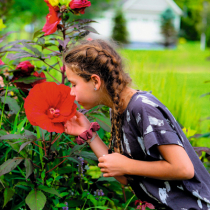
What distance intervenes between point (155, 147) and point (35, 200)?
49 cm

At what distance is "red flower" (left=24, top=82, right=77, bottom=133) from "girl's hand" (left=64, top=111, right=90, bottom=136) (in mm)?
99

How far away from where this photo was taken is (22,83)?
55.4 inches

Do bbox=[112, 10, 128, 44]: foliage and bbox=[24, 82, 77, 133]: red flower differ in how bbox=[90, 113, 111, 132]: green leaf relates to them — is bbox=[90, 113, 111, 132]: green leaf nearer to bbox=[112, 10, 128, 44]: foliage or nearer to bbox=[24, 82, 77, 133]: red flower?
bbox=[24, 82, 77, 133]: red flower

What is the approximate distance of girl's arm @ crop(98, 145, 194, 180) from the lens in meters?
0.94

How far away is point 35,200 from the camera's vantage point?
1020 mm

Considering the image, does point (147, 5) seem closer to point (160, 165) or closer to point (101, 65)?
point (101, 65)

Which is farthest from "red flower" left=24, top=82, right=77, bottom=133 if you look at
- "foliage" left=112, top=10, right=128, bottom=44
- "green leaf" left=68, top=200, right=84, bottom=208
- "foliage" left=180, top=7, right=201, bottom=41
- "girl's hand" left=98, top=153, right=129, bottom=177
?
"foliage" left=180, top=7, right=201, bottom=41

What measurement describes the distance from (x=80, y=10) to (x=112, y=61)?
0.31 meters

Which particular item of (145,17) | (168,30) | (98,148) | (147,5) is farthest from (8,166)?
(147,5)

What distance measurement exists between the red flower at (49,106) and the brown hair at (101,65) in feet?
0.35

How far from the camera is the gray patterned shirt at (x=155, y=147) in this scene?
0.97 m

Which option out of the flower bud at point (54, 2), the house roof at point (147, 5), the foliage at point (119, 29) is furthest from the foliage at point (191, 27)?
the flower bud at point (54, 2)

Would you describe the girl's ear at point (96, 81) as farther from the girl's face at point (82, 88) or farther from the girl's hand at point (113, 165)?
the girl's hand at point (113, 165)

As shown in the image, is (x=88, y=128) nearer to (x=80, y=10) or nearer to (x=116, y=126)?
(x=116, y=126)
